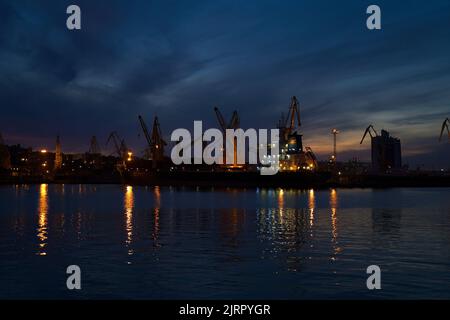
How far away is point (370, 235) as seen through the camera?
34094 mm

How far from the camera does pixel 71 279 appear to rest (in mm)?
19109

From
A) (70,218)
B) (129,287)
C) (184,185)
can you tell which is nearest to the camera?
(129,287)

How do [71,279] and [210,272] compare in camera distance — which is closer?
[71,279]

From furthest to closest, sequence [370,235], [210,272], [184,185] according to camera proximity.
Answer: [184,185] < [370,235] < [210,272]
